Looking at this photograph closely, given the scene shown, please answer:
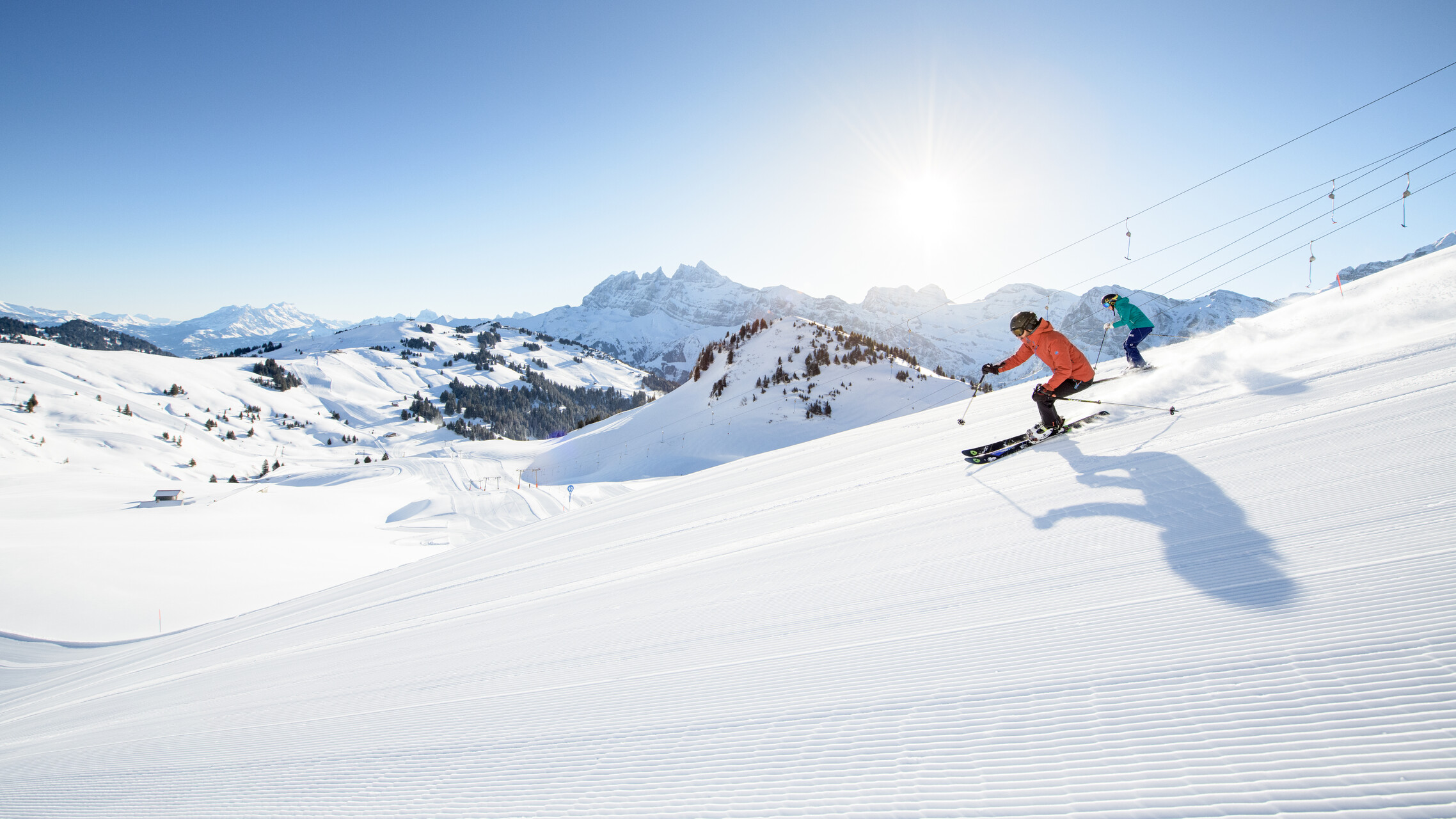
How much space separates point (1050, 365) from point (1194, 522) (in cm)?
336

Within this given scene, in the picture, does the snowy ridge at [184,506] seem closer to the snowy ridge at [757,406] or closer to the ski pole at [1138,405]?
the snowy ridge at [757,406]

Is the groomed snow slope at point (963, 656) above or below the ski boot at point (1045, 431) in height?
below

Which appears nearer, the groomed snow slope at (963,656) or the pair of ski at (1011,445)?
the groomed snow slope at (963,656)

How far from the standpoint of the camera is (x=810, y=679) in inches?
105

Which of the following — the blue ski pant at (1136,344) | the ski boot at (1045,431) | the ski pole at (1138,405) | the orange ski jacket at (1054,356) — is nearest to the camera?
the ski pole at (1138,405)

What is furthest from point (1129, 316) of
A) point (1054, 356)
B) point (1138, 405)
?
point (1054, 356)

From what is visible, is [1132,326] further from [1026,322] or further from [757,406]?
[757,406]

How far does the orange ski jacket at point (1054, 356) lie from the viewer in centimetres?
621

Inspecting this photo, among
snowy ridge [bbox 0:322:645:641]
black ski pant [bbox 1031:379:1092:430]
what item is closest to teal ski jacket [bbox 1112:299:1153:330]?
black ski pant [bbox 1031:379:1092:430]

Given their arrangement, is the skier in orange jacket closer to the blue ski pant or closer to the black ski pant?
the black ski pant

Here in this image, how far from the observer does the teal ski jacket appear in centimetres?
858

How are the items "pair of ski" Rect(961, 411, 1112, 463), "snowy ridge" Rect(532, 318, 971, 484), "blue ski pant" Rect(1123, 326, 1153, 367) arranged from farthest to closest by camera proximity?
"snowy ridge" Rect(532, 318, 971, 484) < "blue ski pant" Rect(1123, 326, 1153, 367) < "pair of ski" Rect(961, 411, 1112, 463)

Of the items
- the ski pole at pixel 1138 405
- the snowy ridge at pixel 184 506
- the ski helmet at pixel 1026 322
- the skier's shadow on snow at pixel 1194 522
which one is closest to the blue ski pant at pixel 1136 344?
the ski pole at pixel 1138 405

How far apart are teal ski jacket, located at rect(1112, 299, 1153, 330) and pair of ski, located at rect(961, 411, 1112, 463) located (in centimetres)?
342
